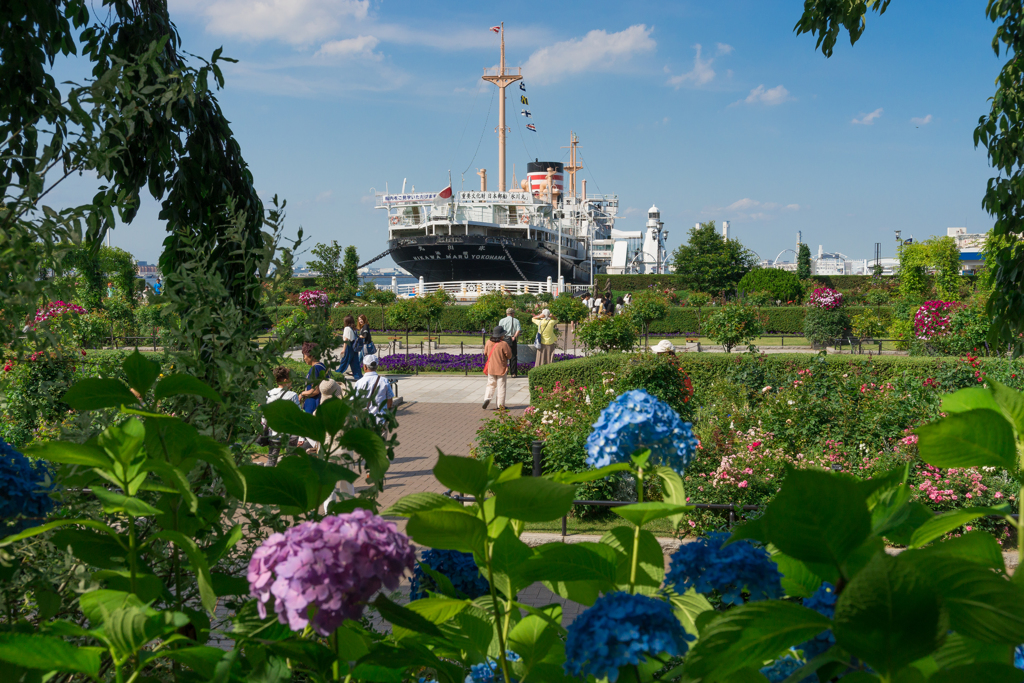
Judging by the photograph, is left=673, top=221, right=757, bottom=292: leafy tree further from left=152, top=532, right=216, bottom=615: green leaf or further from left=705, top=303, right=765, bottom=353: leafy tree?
left=152, top=532, right=216, bottom=615: green leaf

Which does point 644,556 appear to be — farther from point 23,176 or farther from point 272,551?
point 23,176

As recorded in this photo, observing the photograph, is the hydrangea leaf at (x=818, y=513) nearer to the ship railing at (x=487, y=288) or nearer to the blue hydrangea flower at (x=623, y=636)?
the blue hydrangea flower at (x=623, y=636)

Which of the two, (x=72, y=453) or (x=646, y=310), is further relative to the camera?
(x=646, y=310)

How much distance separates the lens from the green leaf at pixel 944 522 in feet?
2.34

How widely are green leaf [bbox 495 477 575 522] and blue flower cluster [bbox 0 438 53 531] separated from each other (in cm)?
97

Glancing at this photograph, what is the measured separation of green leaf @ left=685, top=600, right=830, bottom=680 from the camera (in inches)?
22.7

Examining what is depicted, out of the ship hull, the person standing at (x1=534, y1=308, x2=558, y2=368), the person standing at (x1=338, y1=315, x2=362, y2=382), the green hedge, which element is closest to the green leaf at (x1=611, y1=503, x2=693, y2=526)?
the green hedge

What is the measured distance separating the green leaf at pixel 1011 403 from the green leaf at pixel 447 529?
64cm

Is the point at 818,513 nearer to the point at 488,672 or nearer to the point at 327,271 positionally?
the point at 488,672

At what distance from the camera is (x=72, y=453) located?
0.90 metres

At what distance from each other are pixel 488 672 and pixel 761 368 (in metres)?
9.84

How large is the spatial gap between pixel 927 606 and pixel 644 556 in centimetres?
49

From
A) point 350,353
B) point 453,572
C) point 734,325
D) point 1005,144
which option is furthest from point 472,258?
point 453,572

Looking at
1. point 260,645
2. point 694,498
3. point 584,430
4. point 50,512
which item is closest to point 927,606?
point 260,645
